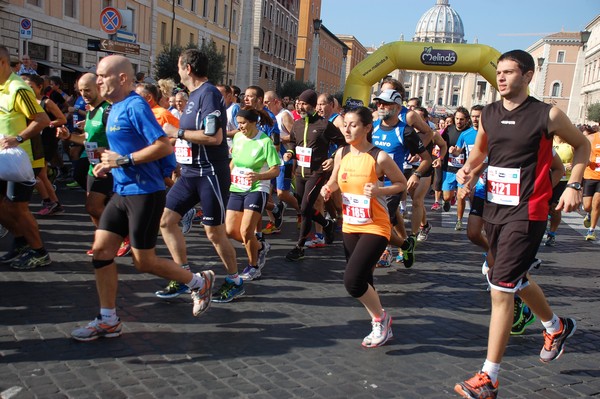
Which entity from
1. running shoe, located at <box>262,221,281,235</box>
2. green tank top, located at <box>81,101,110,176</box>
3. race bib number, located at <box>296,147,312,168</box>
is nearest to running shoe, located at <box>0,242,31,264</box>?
green tank top, located at <box>81,101,110,176</box>

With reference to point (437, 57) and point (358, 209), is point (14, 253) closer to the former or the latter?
point (358, 209)

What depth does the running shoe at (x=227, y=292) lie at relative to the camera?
17.2ft

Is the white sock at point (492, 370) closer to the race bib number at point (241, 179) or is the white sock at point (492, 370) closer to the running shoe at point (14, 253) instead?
the race bib number at point (241, 179)

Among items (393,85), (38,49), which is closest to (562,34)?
(38,49)

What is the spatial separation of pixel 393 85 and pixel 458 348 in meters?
3.62

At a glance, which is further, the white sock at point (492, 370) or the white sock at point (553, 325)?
the white sock at point (553, 325)

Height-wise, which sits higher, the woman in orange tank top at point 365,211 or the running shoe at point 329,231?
the woman in orange tank top at point 365,211

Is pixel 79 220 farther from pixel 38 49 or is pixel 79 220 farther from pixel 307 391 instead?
pixel 38 49

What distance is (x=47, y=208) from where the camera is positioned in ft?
28.2

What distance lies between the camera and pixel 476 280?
686cm

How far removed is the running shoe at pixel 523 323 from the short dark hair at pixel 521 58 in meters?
2.18

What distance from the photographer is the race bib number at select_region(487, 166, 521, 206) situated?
12.3 ft

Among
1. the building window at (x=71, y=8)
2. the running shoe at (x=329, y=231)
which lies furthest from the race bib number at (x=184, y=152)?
the building window at (x=71, y=8)

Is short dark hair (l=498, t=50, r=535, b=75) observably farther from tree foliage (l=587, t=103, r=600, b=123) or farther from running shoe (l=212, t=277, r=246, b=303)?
tree foliage (l=587, t=103, r=600, b=123)
